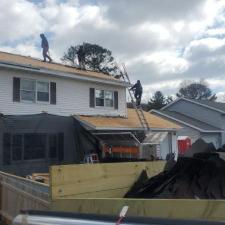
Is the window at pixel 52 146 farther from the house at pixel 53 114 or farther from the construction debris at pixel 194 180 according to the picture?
the construction debris at pixel 194 180

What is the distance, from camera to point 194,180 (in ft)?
14.3

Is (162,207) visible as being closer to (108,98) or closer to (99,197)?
(99,197)


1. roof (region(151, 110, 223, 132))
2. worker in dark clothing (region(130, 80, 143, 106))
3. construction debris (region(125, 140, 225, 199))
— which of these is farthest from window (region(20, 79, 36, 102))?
roof (region(151, 110, 223, 132))

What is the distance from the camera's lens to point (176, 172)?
4523 mm

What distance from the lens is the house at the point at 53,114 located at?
20.3 metres

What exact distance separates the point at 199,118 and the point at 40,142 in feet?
84.3

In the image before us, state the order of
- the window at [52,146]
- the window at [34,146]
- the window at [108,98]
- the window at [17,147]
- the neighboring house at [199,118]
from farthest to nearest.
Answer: the neighboring house at [199,118] < the window at [108,98] < the window at [52,146] < the window at [34,146] < the window at [17,147]

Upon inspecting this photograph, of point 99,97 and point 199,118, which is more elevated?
point 199,118

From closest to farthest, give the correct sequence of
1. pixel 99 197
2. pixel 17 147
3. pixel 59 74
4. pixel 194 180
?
pixel 194 180 < pixel 99 197 < pixel 17 147 < pixel 59 74

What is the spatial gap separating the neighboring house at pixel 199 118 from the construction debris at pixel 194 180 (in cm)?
3323

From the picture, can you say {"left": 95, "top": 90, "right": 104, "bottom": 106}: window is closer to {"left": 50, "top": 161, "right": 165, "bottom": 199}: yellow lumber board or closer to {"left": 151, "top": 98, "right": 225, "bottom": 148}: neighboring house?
{"left": 151, "top": 98, "right": 225, "bottom": 148}: neighboring house

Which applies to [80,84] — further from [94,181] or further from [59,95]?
[94,181]

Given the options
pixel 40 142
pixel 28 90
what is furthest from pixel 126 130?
pixel 28 90

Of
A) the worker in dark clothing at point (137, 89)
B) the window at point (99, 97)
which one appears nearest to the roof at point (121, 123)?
the window at point (99, 97)
